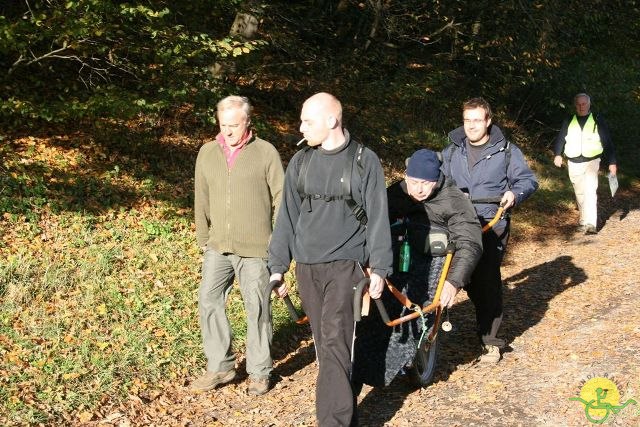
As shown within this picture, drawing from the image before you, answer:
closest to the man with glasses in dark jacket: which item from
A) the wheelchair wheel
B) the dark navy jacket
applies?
the dark navy jacket

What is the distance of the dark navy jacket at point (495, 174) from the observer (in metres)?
6.75

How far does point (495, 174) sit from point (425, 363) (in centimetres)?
175

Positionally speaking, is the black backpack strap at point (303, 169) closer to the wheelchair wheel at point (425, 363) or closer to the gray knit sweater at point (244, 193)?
the gray knit sweater at point (244, 193)

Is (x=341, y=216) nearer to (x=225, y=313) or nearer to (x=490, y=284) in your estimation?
(x=225, y=313)

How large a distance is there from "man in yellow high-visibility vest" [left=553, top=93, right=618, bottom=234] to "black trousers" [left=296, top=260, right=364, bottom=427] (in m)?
7.87

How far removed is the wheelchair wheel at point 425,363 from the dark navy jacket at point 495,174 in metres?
1.25

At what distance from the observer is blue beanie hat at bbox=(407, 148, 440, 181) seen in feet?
18.5

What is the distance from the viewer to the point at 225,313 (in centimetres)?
640

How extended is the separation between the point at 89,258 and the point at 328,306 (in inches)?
184

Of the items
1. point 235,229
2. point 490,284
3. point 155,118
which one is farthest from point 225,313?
point 155,118

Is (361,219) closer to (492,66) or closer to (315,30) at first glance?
(315,30)

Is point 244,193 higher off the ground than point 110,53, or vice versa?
point 110,53

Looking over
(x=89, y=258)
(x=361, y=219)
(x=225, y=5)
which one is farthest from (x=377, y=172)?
(x=225, y=5)
